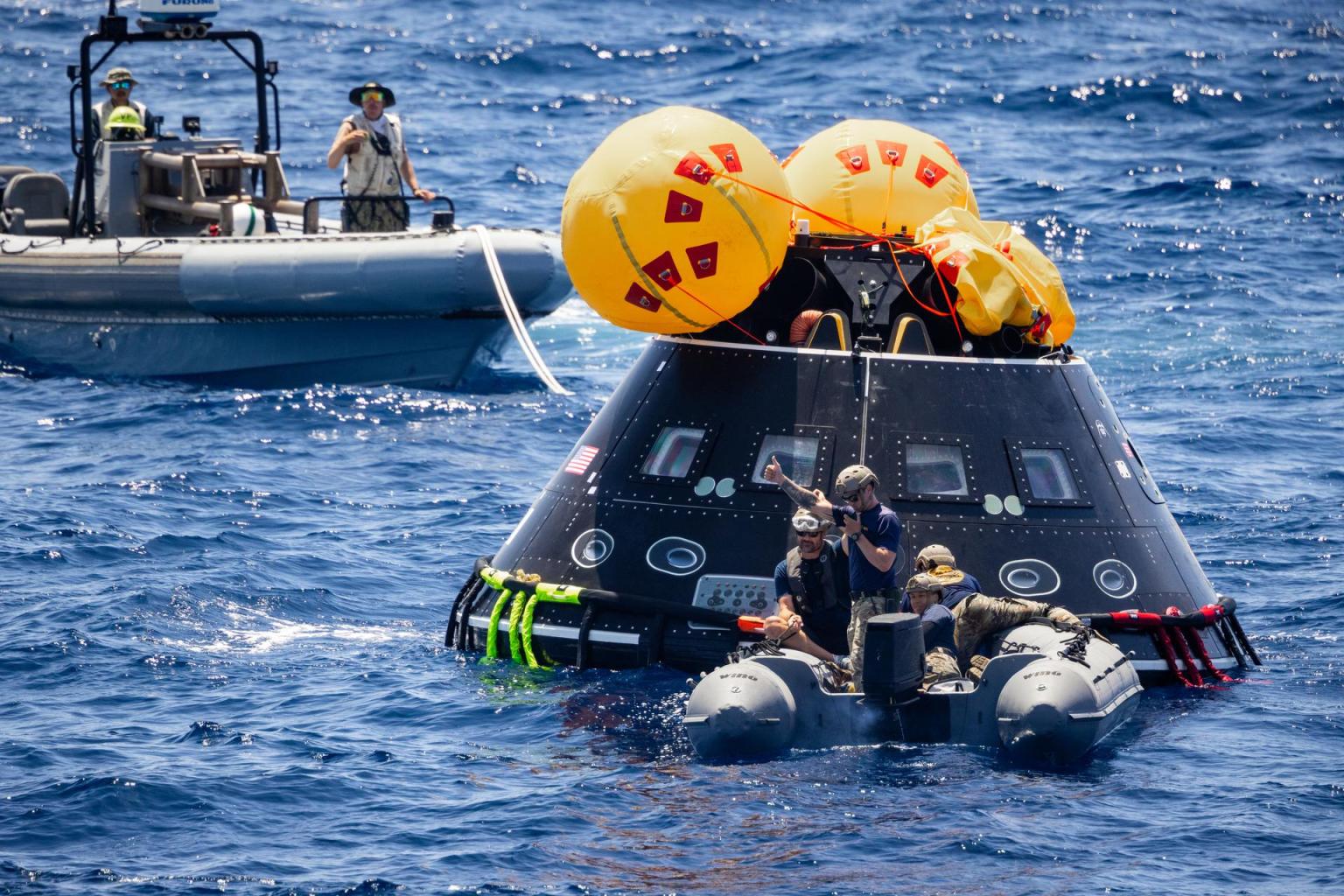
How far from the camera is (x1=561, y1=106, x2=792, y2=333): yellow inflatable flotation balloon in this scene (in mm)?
11086

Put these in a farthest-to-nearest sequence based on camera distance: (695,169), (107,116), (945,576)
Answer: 1. (107,116)
2. (695,169)
3. (945,576)

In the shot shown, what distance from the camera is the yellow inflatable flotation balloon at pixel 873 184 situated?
13.2 meters

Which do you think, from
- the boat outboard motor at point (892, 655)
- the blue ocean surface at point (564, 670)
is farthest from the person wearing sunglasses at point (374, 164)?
the boat outboard motor at point (892, 655)

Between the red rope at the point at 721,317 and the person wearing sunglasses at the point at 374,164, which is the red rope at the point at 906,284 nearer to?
the red rope at the point at 721,317

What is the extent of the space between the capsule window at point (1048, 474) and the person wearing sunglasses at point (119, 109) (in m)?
14.8

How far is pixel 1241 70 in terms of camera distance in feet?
117

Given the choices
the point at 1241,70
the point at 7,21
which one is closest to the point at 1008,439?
the point at 1241,70

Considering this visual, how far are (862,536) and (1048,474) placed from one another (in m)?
1.58

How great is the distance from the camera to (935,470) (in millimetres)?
11273

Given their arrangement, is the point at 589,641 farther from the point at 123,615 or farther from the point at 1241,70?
the point at 1241,70

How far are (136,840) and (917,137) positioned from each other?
23.9 feet

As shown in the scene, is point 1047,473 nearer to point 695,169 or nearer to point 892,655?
point 892,655

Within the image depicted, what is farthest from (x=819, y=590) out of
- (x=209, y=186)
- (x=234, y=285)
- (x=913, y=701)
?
(x=209, y=186)

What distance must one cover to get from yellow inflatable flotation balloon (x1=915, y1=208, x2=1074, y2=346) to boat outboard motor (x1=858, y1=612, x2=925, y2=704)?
2523mm
